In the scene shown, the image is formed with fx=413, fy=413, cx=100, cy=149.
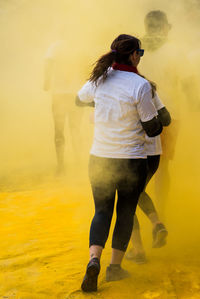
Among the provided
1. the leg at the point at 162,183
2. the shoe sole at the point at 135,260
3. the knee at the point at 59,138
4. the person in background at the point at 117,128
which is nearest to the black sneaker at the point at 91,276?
the person in background at the point at 117,128

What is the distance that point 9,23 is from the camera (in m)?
A: 11.7

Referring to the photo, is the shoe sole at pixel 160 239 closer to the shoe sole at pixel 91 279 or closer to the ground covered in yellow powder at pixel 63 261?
the ground covered in yellow powder at pixel 63 261

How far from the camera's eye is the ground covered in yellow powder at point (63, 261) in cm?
267

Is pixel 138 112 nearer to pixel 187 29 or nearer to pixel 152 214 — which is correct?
pixel 152 214

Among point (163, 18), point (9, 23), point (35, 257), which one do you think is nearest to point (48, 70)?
point (163, 18)

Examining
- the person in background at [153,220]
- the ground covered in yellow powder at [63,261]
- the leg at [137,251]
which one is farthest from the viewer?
the leg at [137,251]

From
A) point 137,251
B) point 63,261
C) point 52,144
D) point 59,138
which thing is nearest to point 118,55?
point 137,251

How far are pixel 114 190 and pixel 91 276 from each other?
0.55 metres

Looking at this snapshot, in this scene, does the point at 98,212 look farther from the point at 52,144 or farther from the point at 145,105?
the point at 52,144

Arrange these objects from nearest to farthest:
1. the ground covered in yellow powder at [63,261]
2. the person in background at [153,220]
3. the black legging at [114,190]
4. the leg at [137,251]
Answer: the black legging at [114,190] < the ground covered in yellow powder at [63,261] < the person in background at [153,220] < the leg at [137,251]

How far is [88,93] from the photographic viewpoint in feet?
8.58

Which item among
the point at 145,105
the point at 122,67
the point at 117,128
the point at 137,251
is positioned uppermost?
the point at 122,67

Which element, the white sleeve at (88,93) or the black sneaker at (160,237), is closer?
the white sleeve at (88,93)

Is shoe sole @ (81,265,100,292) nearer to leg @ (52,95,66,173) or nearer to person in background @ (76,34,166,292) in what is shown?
person in background @ (76,34,166,292)
